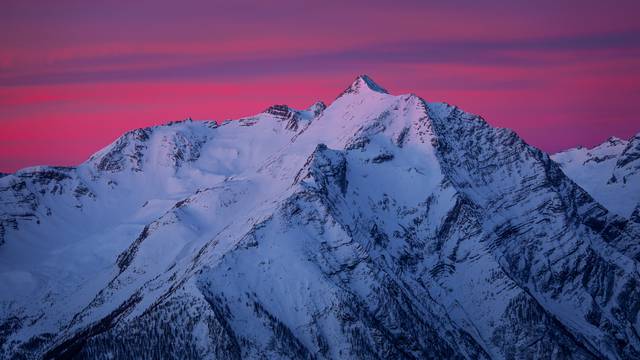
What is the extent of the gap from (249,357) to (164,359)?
1993cm

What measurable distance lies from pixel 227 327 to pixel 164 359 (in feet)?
54.3

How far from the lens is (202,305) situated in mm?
199250

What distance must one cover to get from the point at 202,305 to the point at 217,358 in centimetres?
1264

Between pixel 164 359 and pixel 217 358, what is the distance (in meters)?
13.4

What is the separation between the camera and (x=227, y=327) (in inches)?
7835

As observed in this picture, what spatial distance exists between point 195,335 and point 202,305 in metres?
7.15

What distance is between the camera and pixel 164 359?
19988 centimetres

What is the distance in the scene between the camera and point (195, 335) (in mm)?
199375

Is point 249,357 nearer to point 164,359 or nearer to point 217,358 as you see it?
point 217,358

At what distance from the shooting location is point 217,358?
195875 millimetres

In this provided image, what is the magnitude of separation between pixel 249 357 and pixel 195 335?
13535 mm

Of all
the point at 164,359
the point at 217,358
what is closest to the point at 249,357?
the point at 217,358

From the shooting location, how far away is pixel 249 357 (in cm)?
19825
